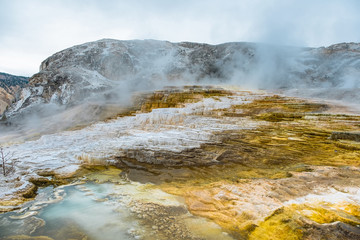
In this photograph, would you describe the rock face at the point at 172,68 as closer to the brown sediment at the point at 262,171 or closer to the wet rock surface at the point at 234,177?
the wet rock surface at the point at 234,177

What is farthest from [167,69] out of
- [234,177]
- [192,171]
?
[234,177]

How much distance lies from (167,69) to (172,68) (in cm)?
48

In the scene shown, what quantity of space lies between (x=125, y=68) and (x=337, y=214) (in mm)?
18774

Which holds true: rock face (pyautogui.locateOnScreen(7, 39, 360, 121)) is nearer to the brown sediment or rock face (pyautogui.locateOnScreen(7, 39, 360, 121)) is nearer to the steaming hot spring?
the steaming hot spring

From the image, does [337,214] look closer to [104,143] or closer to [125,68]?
[104,143]

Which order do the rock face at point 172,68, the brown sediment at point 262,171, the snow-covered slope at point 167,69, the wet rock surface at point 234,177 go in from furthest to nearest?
the rock face at point 172,68
the snow-covered slope at point 167,69
the brown sediment at point 262,171
the wet rock surface at point 234,177

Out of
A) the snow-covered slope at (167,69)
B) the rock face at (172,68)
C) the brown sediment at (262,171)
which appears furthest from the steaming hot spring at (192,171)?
the rock face at (172,68)

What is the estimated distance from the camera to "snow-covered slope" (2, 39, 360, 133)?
14.1m

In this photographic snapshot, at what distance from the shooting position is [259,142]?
18.7 feet

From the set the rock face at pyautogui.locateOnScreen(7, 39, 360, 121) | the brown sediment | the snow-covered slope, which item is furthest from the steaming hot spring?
the rock face at pyautogui.locateOnScreen(7, 39, 360, 121)

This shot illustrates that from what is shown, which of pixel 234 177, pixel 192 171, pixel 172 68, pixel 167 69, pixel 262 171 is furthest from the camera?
pixel 172 68

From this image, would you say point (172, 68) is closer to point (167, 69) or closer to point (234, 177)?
point (167, 69)

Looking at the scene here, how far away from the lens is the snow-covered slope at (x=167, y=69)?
14060 mm

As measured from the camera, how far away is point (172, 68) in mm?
19531
